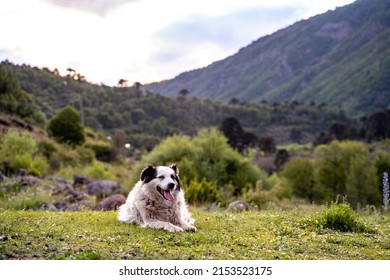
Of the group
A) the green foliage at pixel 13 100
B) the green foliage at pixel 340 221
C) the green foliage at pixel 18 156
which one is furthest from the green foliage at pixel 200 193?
the green foliage at pixel 13 100

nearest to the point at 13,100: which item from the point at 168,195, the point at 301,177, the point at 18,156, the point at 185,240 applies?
the point at 18,156

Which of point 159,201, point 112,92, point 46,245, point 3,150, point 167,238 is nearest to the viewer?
point 46,245

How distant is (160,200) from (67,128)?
42046 millimetres

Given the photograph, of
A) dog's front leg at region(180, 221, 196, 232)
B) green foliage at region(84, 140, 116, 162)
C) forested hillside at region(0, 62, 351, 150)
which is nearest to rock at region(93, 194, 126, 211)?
dog's front leg at region(180, 221, 196, 232)

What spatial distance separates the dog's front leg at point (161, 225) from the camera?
873 centimetres

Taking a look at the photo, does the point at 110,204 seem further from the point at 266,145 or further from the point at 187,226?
the point at 266,145

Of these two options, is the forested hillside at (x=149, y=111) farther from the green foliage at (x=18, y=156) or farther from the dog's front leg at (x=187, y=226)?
the dog's front leg at (x=187, y=226)

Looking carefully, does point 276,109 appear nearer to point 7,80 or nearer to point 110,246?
point 7,80

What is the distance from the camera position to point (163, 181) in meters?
8.98

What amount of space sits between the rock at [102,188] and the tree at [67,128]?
21735mm

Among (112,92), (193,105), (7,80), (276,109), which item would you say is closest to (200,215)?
(7,80)

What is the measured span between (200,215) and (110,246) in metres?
4.56

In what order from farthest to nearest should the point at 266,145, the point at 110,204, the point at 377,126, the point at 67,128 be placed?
the point at 377,126 < the point at 266,145 < the point at 67,128 < the point at 110,204
